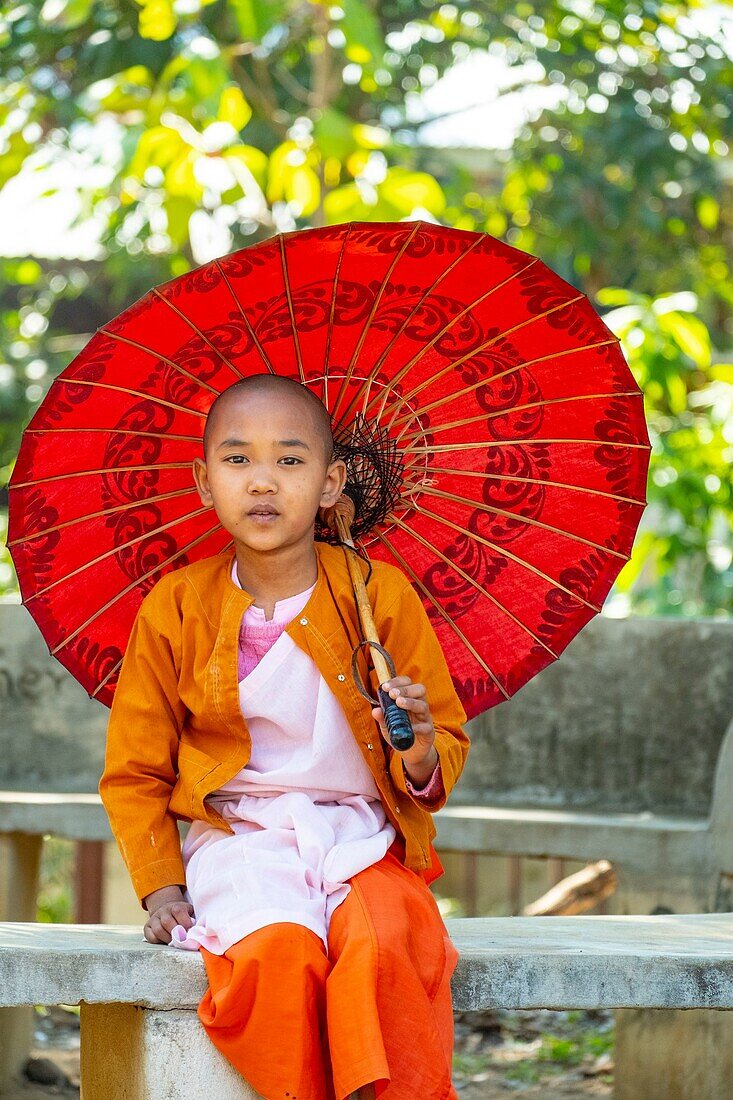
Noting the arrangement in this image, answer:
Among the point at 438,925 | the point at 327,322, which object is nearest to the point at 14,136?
the point at 327,322

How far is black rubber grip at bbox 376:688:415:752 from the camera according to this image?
2184 mm

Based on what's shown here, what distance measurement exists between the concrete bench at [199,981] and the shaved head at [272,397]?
0.91m

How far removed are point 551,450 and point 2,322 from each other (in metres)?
6.35

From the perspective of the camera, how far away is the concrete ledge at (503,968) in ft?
7.61

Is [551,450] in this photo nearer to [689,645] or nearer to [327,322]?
[327,322]

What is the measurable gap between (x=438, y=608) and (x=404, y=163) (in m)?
5.37

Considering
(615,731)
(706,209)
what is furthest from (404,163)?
(615,731)

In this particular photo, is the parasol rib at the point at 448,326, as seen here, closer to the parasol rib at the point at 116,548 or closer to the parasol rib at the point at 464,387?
the parasol rib at the point at 464,387

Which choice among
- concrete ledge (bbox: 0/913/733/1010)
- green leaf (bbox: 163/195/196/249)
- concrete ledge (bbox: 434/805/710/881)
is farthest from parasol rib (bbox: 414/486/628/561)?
green leaf (bbox: 163/195/196/249)

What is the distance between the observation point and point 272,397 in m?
2.46

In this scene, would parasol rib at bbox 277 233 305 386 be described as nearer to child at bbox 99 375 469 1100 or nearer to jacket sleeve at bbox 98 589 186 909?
child at bbox 99 375 469 1100

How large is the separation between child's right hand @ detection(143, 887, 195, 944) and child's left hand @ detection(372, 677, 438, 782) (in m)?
0.47

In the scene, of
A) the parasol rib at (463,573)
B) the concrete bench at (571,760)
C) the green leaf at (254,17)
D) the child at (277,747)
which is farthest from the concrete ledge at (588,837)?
the green leaf at (254,17)

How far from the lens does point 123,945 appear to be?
7.83ft
